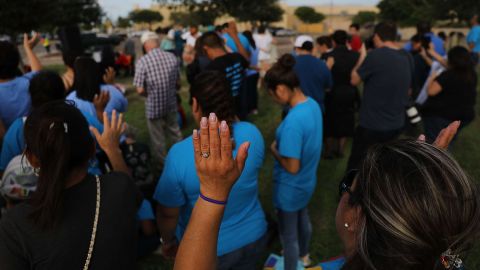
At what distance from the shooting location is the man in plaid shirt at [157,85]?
461 cm

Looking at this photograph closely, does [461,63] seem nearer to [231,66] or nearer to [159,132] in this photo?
[231,66]

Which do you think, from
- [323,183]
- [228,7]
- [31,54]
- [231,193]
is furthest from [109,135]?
[228,7]

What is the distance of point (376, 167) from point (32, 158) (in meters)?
1.40

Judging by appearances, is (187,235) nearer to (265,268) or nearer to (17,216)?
(17,216)

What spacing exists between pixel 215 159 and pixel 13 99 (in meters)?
2.86

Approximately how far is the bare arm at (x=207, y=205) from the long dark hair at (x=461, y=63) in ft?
11.9

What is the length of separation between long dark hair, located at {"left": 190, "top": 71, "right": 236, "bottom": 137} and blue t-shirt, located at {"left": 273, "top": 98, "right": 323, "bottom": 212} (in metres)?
0.54

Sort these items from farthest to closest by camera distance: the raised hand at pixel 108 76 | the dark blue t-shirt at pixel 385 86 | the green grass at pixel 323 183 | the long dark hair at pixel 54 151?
the raised hand at pixel 108 76
the dark blue t-shirt at pixel 385 86
the green grass at pixel 323 183
the long dark hair at pixel 54 151

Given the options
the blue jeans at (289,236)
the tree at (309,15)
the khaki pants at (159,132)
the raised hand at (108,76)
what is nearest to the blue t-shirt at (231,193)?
the blue jeans at (289,236)

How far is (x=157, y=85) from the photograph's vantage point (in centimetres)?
466

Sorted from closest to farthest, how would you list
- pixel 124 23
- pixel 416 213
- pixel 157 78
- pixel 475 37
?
pixel 416 213
pixel 157 78
pixel 475 37
pixel 124 23

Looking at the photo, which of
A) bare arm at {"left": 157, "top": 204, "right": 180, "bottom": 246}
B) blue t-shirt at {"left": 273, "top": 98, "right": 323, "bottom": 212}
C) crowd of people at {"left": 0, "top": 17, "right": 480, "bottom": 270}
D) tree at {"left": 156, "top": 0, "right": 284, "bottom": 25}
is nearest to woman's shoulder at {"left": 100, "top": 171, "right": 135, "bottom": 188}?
crowd of people at {"left": 0, "top": 17, "right": 480, "bottom": 270}

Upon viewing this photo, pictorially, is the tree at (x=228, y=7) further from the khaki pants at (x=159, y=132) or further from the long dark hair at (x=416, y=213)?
the long dark hair at (x=416, y=213)

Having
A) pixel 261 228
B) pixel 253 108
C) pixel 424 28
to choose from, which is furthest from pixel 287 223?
pixel 424 28
